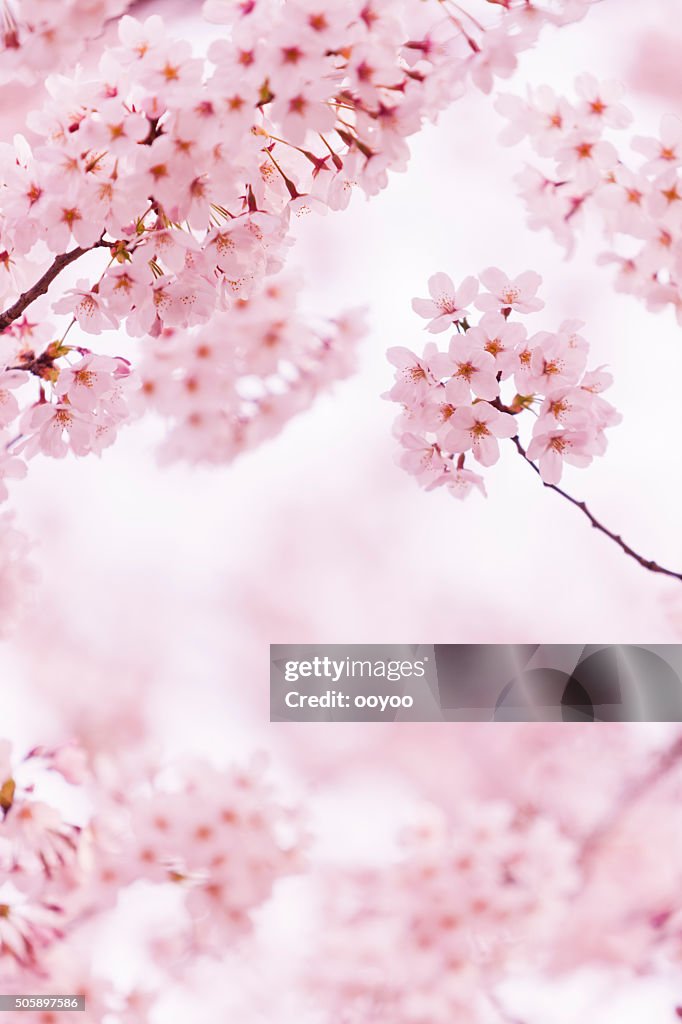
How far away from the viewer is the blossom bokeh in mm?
1032

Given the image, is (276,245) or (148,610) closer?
(276,245)

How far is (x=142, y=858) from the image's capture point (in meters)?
1.01

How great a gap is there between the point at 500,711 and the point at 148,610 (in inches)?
19.3

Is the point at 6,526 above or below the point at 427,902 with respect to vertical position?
above

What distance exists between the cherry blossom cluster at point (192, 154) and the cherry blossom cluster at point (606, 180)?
0.14 m

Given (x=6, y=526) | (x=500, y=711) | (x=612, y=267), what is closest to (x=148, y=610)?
(x=6, y=526)

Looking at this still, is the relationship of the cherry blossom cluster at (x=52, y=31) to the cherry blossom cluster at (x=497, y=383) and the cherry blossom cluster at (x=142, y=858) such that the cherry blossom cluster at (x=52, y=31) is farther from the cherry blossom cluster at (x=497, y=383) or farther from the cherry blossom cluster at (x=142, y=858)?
the cherry blossom cluster at (x=142, y=858)

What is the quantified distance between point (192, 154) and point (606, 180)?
51 centimetres

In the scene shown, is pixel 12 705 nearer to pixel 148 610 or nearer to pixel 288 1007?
pixel 148 610

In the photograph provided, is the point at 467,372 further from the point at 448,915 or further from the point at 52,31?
the point at 448,915

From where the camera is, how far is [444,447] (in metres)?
0.84

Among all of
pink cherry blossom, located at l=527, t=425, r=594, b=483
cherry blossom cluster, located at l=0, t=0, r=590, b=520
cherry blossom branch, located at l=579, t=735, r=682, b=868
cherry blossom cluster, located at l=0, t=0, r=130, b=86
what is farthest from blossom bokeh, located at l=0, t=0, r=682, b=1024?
cherry blossom cluster, located at l=0, t=0, r=130, b=86

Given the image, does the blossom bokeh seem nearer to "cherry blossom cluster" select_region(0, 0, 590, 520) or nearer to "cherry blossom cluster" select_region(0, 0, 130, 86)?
"cherry blossom cluster" select_region(0, 0, 590, 520)

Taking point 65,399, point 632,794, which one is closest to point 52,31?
point 65,399
